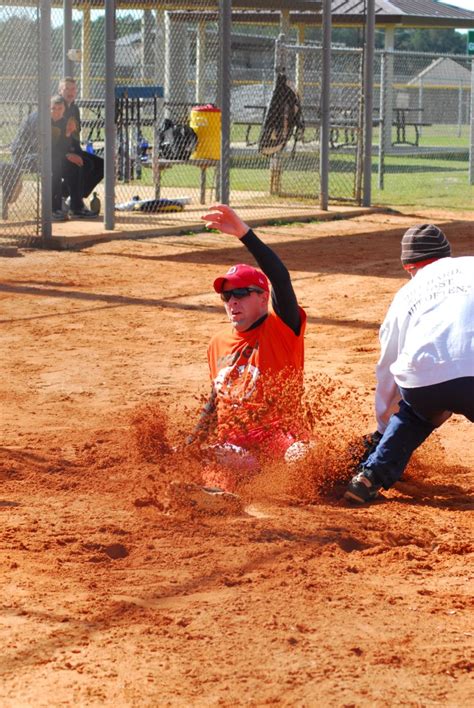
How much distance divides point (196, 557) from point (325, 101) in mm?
13888

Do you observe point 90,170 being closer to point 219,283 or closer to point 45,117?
point 45,117

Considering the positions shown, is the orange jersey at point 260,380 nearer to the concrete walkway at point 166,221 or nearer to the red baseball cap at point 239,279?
the red baseball cap at point 239,279

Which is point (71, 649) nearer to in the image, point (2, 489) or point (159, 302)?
point (2, 489)

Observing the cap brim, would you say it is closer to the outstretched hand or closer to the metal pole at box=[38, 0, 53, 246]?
the outstretched hand

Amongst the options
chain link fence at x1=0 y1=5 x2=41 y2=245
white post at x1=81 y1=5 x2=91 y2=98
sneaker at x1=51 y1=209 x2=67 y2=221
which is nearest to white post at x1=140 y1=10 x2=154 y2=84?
white post at x1=81 y1=5 x2=91 y2=98

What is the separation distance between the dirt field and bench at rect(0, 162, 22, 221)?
525 cm

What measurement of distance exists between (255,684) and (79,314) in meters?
6.71

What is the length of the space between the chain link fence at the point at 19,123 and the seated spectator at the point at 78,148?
135cm

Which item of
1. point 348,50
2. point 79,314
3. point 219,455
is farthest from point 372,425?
point 348,50

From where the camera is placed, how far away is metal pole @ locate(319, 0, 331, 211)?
17.2 metres

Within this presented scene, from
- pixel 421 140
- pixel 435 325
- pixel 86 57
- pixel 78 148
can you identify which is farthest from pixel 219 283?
pixel 421 140

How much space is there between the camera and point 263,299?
548cm

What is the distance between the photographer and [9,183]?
13414 millimetres

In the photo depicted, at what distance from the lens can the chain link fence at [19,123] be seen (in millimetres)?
13039
